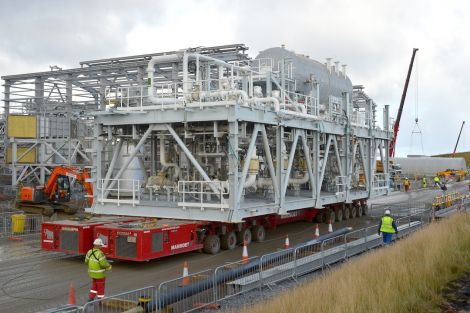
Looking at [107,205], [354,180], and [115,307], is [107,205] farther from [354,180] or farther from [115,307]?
[354,180]

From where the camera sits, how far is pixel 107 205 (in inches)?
777

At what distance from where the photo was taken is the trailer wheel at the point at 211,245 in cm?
1725

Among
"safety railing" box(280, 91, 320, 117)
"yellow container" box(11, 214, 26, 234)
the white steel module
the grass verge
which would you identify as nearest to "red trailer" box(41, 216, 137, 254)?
the white steel module

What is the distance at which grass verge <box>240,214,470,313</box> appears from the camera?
8.55 m

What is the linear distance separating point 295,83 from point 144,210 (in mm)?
9941

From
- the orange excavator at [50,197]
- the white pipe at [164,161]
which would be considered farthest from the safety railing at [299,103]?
the orange excavator at [50,197]

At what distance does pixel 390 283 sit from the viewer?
389 inches

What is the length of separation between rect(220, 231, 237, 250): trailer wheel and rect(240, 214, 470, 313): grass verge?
20.7 ft

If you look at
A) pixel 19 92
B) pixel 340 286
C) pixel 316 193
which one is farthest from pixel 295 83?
pixel 19 92

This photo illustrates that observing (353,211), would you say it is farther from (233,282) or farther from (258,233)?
(233,282)

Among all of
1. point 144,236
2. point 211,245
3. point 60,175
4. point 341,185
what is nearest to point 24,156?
point 60,175

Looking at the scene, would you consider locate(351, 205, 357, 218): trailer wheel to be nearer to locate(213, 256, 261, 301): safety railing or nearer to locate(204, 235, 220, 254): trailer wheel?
locate(204, 235, 220, 254): trailer wheel

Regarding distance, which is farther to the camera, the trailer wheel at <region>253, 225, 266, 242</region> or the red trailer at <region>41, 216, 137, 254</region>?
the trailer wheel at <region>253, 225, 266, 242</region>

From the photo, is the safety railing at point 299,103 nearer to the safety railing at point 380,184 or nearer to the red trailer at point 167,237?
the red trailer at point 167,237
